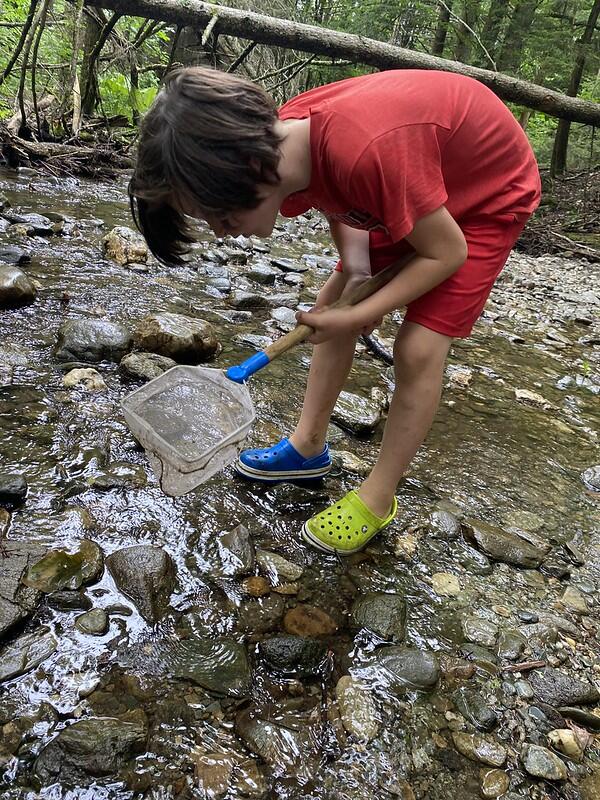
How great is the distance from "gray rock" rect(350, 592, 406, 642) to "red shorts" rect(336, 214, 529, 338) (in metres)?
0.78

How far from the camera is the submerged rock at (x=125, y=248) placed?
152 inches

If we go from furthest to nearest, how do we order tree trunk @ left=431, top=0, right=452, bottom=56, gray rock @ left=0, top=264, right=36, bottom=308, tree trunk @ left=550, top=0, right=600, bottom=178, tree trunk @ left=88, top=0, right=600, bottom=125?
tree trunk @ left=431, top=0, right=452, bottom=56 → tree trunk @ left=550, top=0, right=600, bottom=178 → tree trunk @ left=88, top=0, right=600, bottom=125 → gray rock @ left=0, top=264, right=36, bottom=308

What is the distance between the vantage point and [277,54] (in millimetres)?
9867

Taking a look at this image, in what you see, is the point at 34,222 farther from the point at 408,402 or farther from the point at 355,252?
the point at 408,402

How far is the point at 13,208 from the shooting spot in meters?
4.52

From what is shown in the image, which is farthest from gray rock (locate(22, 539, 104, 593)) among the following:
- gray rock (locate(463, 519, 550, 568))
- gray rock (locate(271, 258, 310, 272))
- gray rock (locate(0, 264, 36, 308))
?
gray rock (locate(271, 258, 310, 272))

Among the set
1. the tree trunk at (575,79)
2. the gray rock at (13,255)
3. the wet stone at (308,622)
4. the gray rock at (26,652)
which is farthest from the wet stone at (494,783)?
the tree trunk at (575,79)

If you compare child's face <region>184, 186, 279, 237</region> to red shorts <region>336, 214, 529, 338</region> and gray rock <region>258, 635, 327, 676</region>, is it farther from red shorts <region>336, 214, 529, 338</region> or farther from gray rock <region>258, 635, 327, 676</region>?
gray rock <region>258, 635, 327, 676</region>

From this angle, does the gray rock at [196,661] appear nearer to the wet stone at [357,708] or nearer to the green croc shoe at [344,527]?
the wet stone at [357,708]

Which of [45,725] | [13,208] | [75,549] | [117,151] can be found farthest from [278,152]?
[117,151]

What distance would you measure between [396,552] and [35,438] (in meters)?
1.27

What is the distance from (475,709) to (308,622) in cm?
45

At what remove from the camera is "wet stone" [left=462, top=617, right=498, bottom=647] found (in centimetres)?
154

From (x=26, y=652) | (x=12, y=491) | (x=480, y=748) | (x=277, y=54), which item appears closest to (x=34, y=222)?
(x=12, y=491)
